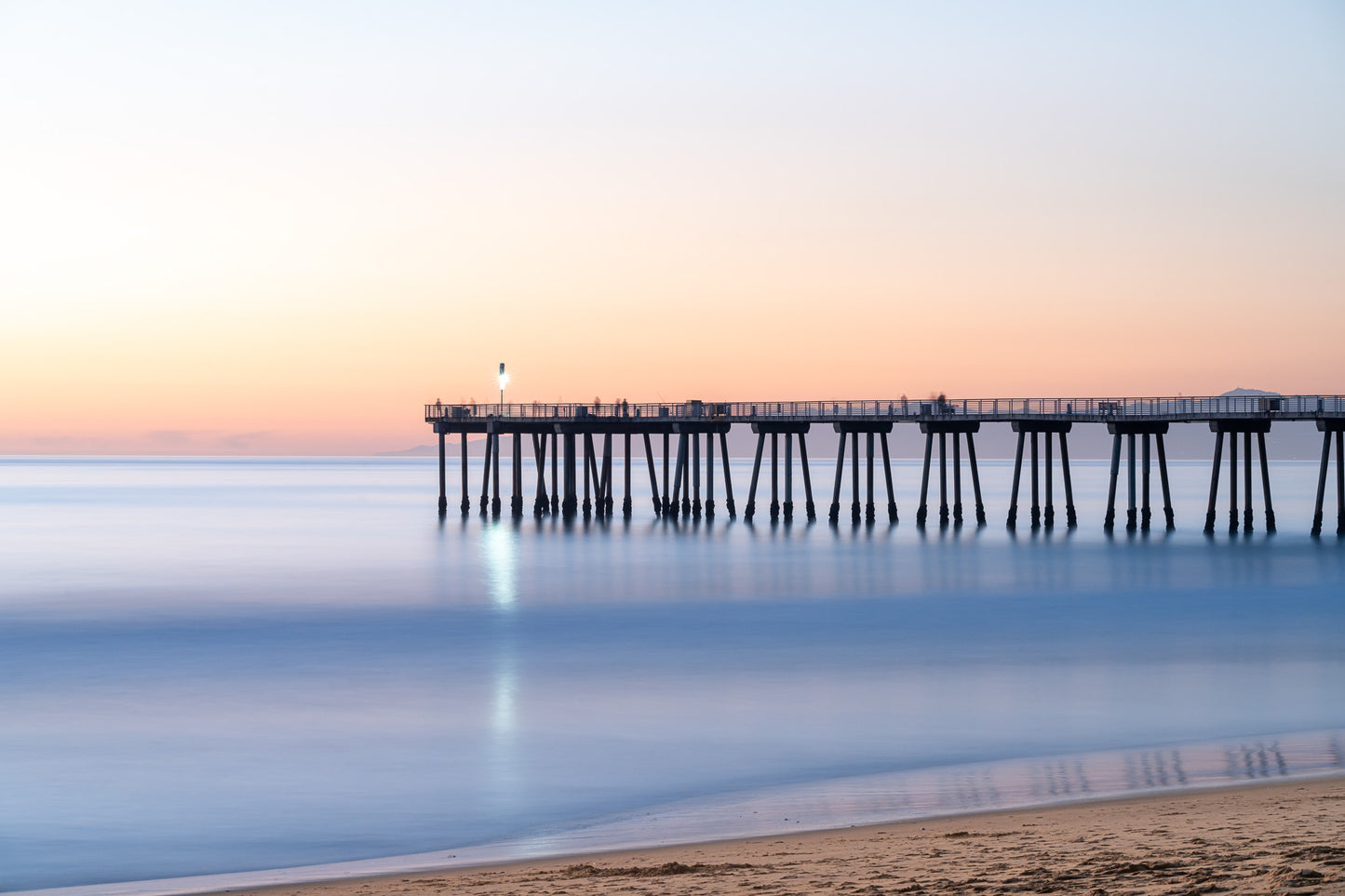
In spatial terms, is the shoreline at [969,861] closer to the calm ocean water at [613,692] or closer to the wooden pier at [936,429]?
the calm ocean water at [613,692]

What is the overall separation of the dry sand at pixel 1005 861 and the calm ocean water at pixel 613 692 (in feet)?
3.96

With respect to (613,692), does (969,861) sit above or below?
above

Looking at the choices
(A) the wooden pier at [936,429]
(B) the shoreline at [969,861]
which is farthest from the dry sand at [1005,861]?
(A) the wooden pier at [936,429]

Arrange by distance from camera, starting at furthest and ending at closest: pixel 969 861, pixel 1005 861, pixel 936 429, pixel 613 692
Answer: pixel 936 429 < pixel 613 692 < pixel 969 861 < pixel 1005 861

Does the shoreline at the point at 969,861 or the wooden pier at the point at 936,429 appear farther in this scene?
the wooden pier at the point at 936,429

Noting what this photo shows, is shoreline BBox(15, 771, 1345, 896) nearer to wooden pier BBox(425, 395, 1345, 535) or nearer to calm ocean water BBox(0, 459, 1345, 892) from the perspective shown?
calm ocean water BBox(0, 459, 1345, 892)

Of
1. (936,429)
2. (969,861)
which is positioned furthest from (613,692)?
(936,429)

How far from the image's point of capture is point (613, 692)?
2161 cm

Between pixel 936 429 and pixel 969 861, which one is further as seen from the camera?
pixel 936 429

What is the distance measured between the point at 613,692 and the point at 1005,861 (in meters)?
12.2

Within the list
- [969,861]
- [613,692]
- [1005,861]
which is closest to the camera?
[1005,861]

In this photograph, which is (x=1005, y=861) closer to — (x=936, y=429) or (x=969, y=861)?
(x=969, y=861)

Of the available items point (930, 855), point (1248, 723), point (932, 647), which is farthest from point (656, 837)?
point (932, 647)

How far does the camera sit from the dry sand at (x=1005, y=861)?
9.08 metres
